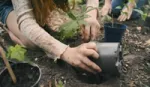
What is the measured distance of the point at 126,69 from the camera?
1810 millimetres

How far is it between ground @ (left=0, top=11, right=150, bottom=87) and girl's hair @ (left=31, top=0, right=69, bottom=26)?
12.9 inches

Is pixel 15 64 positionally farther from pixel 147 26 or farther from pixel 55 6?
pixel 147 26

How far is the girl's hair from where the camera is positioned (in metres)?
1.69

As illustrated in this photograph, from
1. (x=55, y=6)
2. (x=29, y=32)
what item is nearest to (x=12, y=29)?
(x=55, y=6)

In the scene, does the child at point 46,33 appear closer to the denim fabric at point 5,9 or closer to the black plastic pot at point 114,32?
the denim fabric at point 5,9

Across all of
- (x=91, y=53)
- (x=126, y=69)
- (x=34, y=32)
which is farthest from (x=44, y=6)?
(x=126, y=69)

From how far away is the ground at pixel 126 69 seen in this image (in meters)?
1.67

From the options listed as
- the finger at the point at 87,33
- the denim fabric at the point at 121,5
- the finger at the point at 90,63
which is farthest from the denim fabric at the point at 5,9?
the denim fabric at the point at 121,5

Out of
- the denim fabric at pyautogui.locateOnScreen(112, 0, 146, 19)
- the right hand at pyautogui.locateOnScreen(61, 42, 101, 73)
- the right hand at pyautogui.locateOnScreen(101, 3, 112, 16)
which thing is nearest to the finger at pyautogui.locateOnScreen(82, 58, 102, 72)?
the right hand at pyautogui.locateOnScreen(61, 42, 101, 73)

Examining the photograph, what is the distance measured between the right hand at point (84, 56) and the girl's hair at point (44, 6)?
→ 1.40ft

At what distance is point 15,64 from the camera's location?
1.44 meters

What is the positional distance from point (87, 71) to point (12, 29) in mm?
876

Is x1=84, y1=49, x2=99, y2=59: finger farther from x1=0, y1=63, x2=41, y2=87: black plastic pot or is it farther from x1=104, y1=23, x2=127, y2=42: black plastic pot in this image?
x1=104, y1=23, x2=127, y2=42: black plastic pot

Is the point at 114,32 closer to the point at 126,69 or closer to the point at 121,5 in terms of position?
the point at 126,69
